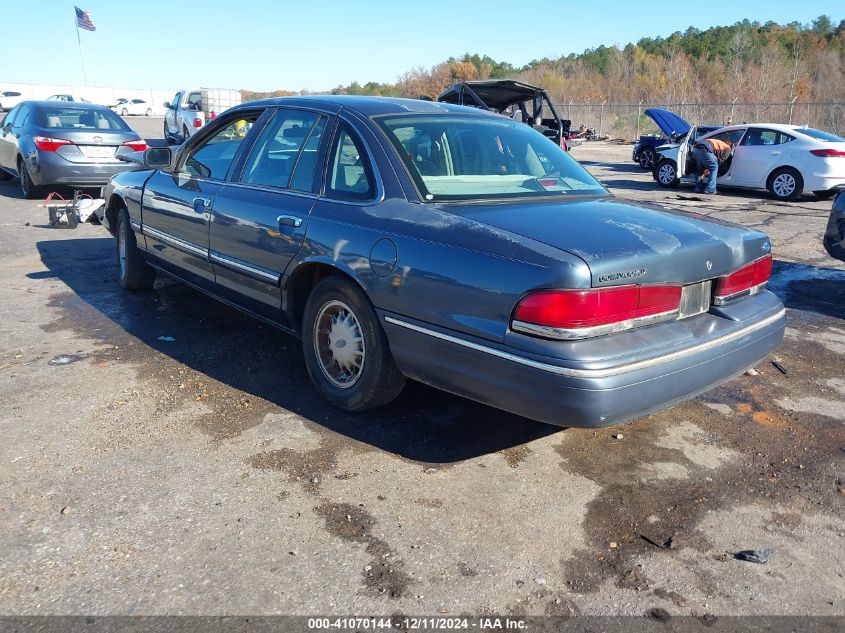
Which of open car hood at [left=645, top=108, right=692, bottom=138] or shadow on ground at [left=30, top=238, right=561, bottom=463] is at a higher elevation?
open car hood at [left=645, top=108, right=692, bottom=138]

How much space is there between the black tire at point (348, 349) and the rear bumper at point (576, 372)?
0.17m

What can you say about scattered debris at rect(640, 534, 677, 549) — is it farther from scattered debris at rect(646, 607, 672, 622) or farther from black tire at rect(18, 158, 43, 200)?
black tire at rect(18, 158, 43, 200)

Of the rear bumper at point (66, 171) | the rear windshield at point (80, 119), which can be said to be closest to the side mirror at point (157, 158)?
the rear bumper at point (66, 171)

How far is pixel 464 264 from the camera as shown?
3084 millimetres

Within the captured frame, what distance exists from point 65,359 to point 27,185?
8498 millimetres

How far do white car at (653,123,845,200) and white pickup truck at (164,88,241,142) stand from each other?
47.2 ft

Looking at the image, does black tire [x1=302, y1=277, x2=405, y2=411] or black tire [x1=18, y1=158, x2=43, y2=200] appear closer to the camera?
black tire [x1=302, y1=277, x2=405, y2=411]

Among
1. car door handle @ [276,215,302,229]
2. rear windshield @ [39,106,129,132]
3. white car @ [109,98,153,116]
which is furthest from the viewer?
white car @ [109,98,153,116]

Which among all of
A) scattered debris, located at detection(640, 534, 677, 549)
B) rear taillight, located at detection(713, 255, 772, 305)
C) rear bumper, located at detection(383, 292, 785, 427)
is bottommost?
scattered debris, located at detection(640, 534, 677, 549)

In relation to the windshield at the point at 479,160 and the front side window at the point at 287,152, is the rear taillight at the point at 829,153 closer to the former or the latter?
the windshield at the point at 479,160

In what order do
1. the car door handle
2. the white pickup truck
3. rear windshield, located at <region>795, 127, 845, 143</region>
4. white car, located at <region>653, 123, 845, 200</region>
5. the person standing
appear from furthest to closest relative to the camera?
the white pickup truck → the person standing → rear windshield, located at <region>795, 127, 845, 143</region> → white car, located at <region>653, 123, 845, 200</region> → the car door handle

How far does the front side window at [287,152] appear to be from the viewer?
4.13 meters

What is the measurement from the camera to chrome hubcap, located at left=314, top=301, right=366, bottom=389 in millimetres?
3807

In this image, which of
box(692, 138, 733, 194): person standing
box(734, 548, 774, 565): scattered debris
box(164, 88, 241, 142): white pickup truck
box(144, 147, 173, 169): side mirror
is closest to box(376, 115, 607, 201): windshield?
box(734, 548, 774, 565): scattered debris
